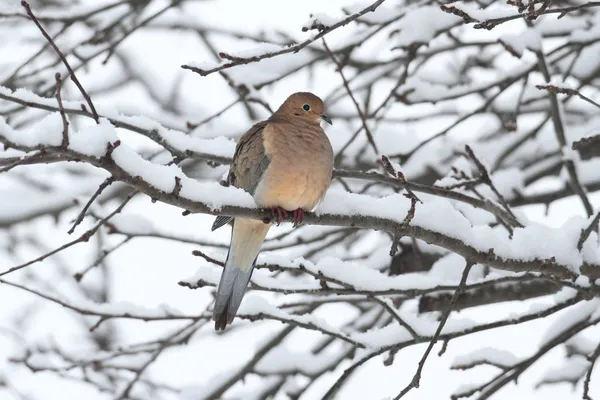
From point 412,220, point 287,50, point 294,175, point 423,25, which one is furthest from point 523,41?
point 287,50

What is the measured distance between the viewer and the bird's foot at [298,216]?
3246 mm

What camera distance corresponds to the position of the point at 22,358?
14.0ft

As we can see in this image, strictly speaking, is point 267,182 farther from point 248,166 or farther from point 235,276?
point 235,276

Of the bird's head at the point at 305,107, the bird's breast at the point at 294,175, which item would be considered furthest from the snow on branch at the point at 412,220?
the bird's head at the point at 305,107

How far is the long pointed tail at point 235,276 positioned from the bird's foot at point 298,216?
0.87ft

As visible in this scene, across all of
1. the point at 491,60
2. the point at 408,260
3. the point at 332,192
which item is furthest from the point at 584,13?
the point at 332,192

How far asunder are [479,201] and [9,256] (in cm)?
524

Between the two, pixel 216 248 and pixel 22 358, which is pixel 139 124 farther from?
pixel 22 358

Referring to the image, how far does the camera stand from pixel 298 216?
328cm

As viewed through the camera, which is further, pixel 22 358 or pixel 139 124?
pixel 22 358

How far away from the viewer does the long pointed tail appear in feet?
11.2

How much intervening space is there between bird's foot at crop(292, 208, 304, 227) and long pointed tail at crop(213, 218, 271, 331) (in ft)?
0.87

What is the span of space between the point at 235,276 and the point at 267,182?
0.40 meters

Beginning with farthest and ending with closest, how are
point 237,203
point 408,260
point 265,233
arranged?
point 408,260 → point 265,233 → point 237,203
